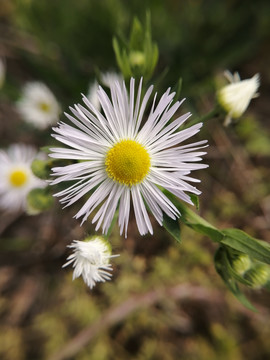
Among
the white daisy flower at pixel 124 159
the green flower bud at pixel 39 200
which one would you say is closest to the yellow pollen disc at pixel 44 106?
the green flower bud at pixel 39 200

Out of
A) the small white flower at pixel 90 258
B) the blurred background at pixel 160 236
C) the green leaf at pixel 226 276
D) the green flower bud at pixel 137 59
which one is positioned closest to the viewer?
the small white flower at pixel 90 258

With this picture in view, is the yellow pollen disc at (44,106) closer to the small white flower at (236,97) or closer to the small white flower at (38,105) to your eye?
the small white flower at (38,105)

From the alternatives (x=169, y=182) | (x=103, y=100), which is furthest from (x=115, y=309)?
(x=103, y=100)

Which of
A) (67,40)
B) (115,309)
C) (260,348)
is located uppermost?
(67,40)

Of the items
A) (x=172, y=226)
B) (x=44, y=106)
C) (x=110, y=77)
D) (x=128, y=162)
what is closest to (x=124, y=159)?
(x=128, y=162)

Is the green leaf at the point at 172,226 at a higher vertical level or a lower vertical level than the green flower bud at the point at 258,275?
higher

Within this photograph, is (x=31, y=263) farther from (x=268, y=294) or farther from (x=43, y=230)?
(x=268, y=294)
